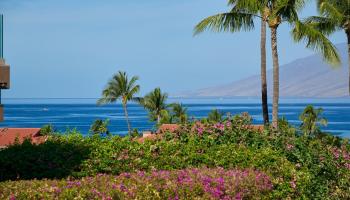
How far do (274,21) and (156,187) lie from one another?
61.6 feet

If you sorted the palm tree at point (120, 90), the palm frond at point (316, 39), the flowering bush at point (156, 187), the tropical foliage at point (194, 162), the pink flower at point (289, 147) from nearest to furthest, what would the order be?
1. the flowering bush at point (156, 187)
2. the tropical foliage at point (194, 162)
3. the pink flower at point (289, 147)
4. the palm frond at point (316, 39)
5. the palm tree at point (120, 90)

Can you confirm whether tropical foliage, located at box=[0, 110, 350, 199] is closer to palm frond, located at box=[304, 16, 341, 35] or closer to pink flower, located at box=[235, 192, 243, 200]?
pink flower, located at box=[235, 192, 243, 200]

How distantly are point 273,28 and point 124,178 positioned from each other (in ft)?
61.5

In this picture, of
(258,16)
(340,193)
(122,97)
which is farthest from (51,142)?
(122,97)

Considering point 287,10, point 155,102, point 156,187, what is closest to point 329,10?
point 287,10

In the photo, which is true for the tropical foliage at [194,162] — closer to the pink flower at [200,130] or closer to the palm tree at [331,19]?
the pink flower at [200,130]

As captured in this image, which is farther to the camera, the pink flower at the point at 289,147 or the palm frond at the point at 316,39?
the palm frond at the point at 316,39

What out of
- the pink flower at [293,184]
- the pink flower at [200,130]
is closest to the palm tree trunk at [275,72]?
the pink flower at [200,130]

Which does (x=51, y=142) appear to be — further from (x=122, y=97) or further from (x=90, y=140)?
(x=122, y=97)

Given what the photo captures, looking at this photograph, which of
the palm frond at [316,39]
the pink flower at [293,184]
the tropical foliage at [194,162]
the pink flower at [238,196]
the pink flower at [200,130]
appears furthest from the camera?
the palm frond at [316,39]

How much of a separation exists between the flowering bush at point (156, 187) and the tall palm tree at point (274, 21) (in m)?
13.9

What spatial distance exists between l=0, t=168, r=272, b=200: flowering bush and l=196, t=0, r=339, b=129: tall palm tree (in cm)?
1387

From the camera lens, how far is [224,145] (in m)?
12.8

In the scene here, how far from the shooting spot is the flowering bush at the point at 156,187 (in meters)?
8.55
